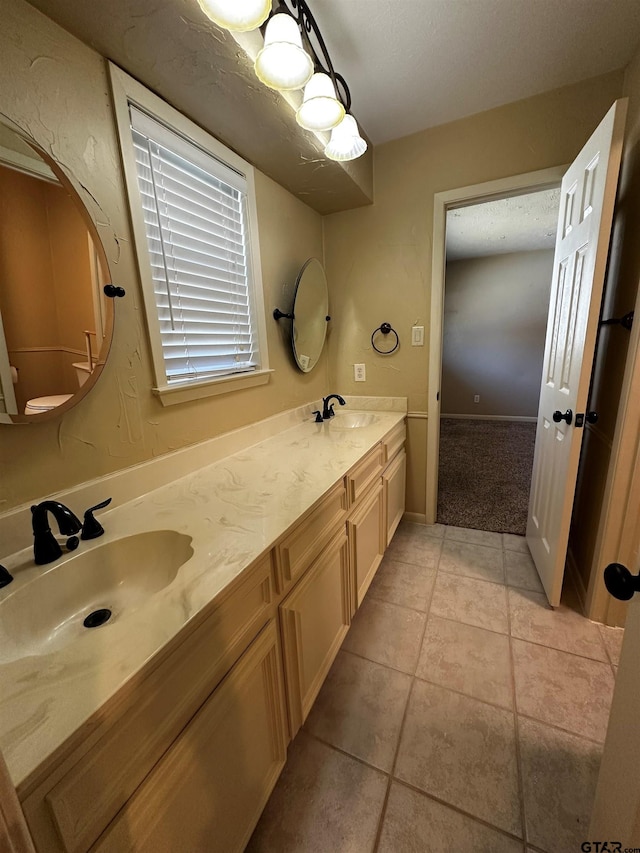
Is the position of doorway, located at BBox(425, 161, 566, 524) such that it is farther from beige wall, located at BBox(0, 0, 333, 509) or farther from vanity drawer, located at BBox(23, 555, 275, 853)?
vanity drawer, located at BBox(23, 555, 275, 853)

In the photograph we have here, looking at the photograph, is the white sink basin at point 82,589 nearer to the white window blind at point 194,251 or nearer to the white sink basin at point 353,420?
the white window blind at point 194,251

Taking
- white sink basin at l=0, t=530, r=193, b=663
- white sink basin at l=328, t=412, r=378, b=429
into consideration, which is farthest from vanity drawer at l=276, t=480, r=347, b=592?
white sink basin at l=328, t=412, r=378, b=429

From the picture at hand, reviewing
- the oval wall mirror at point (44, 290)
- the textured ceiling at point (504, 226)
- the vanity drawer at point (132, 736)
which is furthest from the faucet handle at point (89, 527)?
the textured ceiling at point (504, 226)

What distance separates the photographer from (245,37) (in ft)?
3.33

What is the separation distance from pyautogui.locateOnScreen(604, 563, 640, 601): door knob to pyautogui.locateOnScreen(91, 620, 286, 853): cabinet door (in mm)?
723

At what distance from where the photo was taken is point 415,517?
2424 millimetres

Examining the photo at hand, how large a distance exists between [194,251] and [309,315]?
836 mm

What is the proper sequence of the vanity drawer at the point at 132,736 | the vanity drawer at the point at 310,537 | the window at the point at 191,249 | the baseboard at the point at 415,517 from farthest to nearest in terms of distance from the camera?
the baseboard at the point at 415,517, the window at the point at 191,249, the vanity drawer at the point at 310,537, the vanity drawer at the point at 132,736

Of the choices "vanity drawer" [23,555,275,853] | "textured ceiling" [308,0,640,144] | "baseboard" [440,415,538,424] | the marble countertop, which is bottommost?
"baseboard" [440,415,538,424]

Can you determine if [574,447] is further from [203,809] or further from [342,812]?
[203,809]

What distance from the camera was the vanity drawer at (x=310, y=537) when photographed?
35.9 inches

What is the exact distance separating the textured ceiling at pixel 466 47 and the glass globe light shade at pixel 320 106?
268 millimetres

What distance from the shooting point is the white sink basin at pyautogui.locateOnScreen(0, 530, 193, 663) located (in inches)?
26.6

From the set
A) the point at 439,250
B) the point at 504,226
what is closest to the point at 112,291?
the point at 439,250
